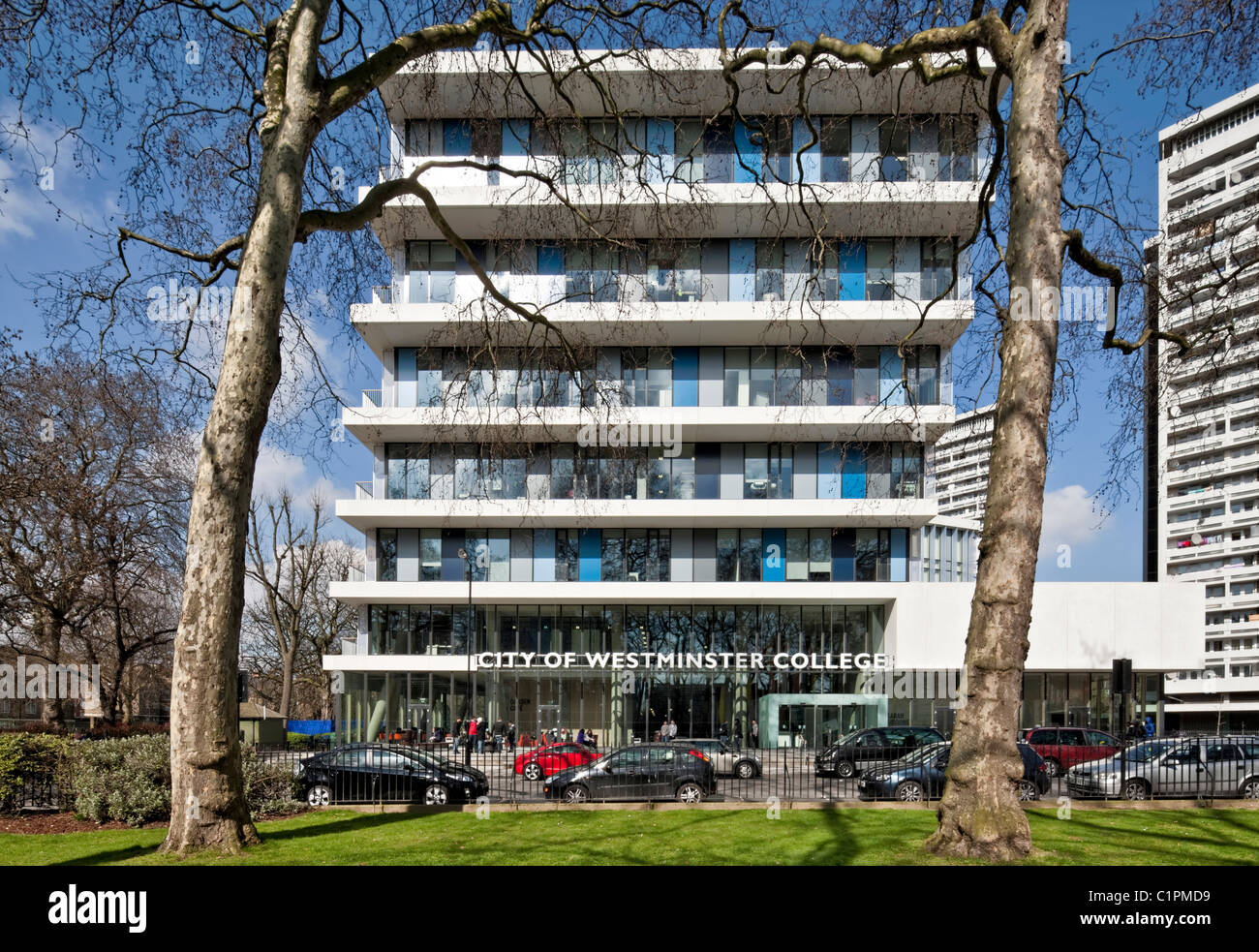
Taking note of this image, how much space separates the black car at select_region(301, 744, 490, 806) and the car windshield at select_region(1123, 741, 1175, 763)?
13.5 m

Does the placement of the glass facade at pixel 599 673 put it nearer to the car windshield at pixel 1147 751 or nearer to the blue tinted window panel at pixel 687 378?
Result: the blue tinted window panel at pixel 687 378

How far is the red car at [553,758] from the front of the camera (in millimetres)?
20355

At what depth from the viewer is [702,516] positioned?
114 ft

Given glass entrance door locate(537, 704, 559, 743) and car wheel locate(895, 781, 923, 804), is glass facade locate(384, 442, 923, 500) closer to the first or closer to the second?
glass entrance door locate(537, 704, 559, 743)

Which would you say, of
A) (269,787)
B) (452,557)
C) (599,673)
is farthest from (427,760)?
(599,673)

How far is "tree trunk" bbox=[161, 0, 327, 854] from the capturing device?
35.5ft

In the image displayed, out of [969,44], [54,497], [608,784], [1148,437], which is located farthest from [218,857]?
[54,497]

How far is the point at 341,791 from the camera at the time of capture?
15914 millimetres

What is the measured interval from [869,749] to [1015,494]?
13324 mm

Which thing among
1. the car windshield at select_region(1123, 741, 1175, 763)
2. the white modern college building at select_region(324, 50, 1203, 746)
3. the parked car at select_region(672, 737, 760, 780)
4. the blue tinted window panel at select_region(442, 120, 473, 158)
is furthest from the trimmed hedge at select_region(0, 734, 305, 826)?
the blue tinted window panel at select_region(442, 120, 473, 158)

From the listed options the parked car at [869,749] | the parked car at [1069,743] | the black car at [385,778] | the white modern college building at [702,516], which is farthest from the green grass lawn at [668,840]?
the white modern college building at [702,516]

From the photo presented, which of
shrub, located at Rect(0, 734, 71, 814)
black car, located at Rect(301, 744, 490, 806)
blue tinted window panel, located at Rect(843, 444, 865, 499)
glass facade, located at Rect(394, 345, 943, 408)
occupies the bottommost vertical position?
black car, located at Rect(301, 744, 490, 806)
